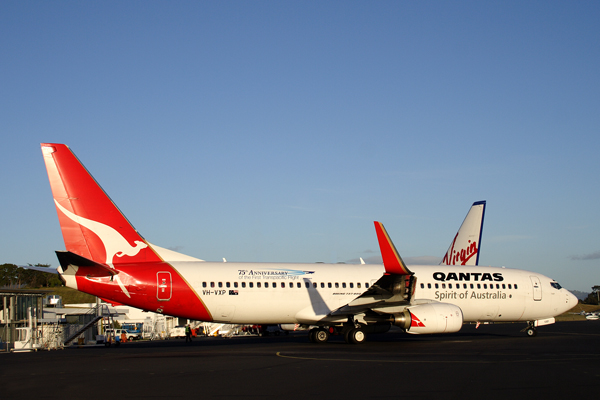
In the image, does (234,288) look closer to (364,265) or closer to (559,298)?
(364,265)

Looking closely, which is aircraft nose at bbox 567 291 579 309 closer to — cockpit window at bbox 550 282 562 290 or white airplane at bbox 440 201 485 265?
cockpit window at bbox 550 282 562 290

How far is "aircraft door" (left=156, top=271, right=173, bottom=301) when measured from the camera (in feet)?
68.6

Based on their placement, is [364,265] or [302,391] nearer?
[302,391]

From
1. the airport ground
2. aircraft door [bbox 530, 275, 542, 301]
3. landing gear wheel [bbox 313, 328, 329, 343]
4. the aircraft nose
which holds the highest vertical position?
aircraft door [bbox 530, 275, 542, 301]

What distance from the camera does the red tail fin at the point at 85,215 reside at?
20.3 meters

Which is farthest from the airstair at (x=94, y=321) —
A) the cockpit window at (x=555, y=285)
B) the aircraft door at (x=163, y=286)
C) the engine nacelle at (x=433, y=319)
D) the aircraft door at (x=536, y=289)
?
the cockpit window at (x=555, y=285)

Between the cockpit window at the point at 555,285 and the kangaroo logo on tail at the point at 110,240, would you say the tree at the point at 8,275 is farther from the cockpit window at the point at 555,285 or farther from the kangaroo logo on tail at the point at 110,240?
the cockpit window at the point at 555,285

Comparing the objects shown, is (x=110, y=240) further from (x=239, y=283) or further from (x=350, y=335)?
(x=350, y=335)

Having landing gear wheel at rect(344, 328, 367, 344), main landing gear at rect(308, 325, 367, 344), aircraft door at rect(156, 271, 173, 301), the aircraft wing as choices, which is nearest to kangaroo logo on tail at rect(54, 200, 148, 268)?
aircraft door at rect(156, 271, 173, 301)

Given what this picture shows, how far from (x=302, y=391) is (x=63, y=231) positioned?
14354 mm

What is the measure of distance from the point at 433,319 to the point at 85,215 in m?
14.2

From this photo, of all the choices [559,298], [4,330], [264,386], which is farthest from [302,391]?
[4,330]

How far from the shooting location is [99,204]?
2089 centimetres

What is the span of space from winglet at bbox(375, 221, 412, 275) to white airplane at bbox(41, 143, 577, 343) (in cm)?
4
